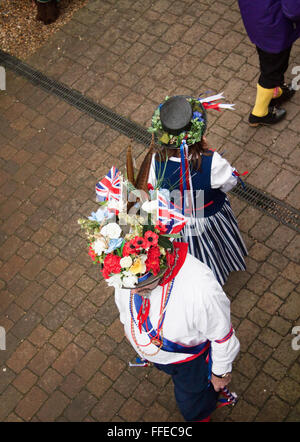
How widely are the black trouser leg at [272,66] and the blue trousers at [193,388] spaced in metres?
2.68

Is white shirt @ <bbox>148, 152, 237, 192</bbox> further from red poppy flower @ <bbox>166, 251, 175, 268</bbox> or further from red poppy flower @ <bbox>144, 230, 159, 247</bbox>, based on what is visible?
red poppy flower @ <bbox>144, 230, 159, 247</bbox>

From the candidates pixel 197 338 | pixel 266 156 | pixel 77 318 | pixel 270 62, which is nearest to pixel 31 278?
pixel 77 318

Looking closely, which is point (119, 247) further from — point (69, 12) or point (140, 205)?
point (69, 12)

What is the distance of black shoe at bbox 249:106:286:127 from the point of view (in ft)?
16.5

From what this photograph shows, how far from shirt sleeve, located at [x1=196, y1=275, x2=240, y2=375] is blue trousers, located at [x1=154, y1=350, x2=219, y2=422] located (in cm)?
29

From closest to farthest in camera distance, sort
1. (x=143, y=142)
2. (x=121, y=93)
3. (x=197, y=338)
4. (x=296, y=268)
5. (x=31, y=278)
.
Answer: (x=197, y=338) < (x=296, y=268) < (x=31, y=278) < (x=143, y=142) < (x=121, y=93)

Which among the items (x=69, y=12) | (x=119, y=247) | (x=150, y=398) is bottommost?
(x=150, y=398)

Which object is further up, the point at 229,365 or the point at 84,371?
the point at 229,365

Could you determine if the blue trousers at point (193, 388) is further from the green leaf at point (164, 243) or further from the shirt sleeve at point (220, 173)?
the shirt sleeve at point (220, 173)

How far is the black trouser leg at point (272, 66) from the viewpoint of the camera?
450cm

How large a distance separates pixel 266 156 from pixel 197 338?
247 cm

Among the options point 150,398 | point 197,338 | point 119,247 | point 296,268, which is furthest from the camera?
point 296,268

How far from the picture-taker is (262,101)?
192 inches

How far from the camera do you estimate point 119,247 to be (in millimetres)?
2668
